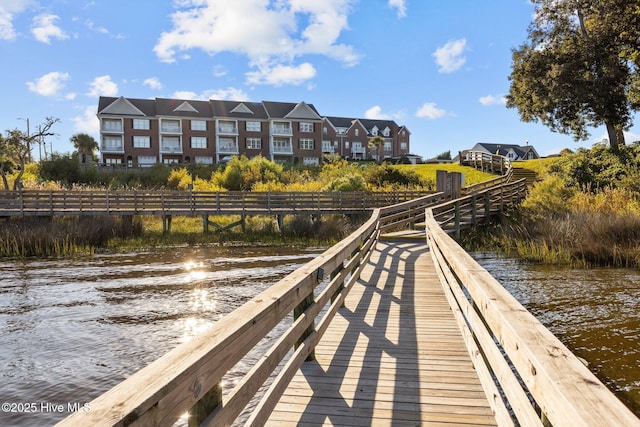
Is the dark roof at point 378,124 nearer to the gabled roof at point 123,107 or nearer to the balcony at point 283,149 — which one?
the balcony at point 283,149

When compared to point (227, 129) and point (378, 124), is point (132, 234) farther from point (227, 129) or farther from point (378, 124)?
point (378, 124)

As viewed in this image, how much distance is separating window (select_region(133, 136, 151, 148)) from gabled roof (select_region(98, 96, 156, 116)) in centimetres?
305

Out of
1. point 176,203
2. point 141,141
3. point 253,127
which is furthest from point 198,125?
point 176,203

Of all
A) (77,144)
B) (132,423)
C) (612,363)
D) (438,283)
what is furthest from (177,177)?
(77,144)

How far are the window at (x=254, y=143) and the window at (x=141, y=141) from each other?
42.5ft

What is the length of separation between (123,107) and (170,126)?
611 centimetres

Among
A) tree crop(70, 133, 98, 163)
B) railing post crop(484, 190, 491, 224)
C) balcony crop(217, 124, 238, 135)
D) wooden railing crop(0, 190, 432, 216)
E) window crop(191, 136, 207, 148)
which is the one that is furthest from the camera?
tree crop(70, 133, 98, 163)

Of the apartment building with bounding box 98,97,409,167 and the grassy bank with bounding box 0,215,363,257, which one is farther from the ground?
the apartment building with bounding box 98,97,409,167

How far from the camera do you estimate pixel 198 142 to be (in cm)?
6244

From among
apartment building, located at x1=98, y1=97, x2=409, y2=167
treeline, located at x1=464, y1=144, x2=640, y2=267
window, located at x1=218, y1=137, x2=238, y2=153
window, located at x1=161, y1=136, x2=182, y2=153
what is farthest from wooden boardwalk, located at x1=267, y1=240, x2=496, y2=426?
window, located at x1=161, y1=136, x2=182, y2=153

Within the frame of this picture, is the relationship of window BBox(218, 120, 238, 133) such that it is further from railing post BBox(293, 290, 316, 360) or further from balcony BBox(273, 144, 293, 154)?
railing post BBox(293, 290, 316, 360)

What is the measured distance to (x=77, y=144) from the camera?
77.7 metres

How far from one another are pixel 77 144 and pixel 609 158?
77707 millimetres

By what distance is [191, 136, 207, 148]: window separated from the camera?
204ft
